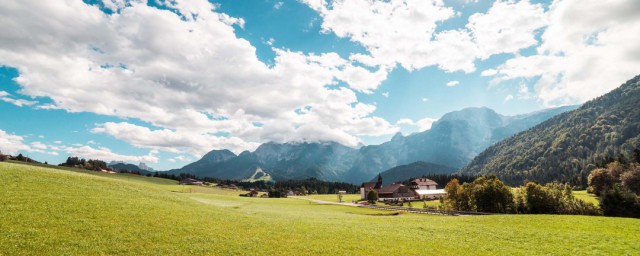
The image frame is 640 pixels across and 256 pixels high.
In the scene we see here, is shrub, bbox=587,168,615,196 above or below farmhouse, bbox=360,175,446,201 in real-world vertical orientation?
above

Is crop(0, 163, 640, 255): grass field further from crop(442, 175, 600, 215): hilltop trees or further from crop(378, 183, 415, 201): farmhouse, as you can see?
crop(378, 183, 415, 201): farmhouse

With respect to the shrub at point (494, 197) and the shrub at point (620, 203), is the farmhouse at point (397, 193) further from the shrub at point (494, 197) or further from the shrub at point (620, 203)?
the shrub at point (620, 203)

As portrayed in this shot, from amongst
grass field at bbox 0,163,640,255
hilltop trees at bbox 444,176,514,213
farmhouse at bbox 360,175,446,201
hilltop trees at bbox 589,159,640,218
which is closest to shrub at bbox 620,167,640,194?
hilltop trees at bbox 589,159,640,218

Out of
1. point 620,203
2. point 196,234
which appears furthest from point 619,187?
point 196,234

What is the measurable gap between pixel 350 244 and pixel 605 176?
125730mm

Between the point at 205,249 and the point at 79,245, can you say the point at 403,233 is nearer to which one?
the point at 205,249

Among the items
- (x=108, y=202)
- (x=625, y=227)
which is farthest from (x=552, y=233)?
(x=108, y=202)

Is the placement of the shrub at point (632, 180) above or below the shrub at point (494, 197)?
above

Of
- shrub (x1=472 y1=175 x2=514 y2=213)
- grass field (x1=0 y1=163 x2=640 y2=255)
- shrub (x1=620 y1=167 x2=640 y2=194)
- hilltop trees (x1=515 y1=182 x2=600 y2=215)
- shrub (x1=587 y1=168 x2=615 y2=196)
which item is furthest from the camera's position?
shrub (x1=587 y1=168 x2=615 y2=196)

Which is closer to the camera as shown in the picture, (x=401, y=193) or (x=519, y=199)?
(x=519, y=199)

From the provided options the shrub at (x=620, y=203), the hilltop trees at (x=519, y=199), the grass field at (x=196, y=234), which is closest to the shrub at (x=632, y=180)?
the hilltop trees at (x=519, y=199)

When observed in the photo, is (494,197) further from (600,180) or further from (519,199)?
(600,180)

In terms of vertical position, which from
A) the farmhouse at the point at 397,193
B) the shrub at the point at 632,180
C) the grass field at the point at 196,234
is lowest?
the grass field at the point at 196,234

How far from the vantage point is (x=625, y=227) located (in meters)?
41.3
